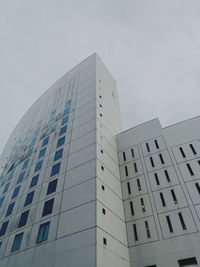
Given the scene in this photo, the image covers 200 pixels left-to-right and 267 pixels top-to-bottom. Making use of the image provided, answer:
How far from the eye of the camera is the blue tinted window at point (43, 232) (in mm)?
16484

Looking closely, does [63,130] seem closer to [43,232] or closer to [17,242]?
[43,232]

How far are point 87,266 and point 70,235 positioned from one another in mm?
2898

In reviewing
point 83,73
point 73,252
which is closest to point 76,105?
point 83,73

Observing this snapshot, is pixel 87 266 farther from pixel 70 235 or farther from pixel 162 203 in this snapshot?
pixel 162 203

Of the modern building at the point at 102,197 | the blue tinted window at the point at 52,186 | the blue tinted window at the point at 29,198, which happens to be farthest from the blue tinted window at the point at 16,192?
the blue tinted window at the point at 52,186

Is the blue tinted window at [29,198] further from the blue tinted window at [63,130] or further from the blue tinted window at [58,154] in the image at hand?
the blue tinted window at [63,130]

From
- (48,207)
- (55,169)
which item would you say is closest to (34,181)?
(55,169)

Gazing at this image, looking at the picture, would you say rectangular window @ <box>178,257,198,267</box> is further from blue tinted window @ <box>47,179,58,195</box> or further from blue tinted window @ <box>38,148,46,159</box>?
blue tinted window @ <box>38,148,46,159</box>

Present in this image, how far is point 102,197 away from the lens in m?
17.6

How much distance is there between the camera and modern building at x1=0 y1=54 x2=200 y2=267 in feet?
50.3

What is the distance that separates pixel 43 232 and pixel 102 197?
20.0ft

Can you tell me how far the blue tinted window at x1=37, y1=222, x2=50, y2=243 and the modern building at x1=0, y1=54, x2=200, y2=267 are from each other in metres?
0.09

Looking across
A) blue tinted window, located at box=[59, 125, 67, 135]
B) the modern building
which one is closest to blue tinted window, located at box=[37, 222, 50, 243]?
the modern building

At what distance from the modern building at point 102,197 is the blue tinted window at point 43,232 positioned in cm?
9
